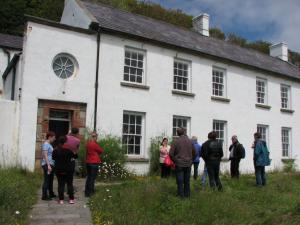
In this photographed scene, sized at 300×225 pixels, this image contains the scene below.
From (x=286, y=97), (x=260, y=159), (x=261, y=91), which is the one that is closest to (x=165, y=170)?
(x=260, y=159)

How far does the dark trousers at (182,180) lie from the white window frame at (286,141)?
14868 mm

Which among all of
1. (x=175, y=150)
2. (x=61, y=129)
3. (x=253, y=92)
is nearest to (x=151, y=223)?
(x=175, y=150)

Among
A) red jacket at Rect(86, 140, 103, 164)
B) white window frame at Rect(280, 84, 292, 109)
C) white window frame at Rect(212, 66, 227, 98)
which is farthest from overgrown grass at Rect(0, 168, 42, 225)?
white window frame at Rect(280, 84, 292, 109)

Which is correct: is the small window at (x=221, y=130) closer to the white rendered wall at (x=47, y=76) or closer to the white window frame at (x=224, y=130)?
the white window frame at (x=224, y=130)

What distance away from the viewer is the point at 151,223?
7855 millimetres

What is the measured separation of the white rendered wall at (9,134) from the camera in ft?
43.4

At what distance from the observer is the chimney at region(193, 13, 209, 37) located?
957 inches

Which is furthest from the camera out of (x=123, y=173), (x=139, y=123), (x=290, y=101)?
(x=290, y=101)

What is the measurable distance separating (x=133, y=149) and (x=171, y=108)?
110 inches

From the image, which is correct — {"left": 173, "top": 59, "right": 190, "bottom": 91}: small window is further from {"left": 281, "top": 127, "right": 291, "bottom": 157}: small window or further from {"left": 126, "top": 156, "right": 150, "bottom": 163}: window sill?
{"left": 281, "top": 127, "right": 291, "bottom": 157}: small window

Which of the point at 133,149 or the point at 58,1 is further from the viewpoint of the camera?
the point at 58,1

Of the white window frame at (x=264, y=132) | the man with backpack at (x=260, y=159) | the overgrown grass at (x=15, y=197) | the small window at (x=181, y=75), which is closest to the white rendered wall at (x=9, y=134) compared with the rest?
the overgrown grass at (x=15, y=197)

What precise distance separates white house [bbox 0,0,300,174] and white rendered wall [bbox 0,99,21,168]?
14 cm

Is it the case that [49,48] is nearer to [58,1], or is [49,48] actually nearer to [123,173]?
[123,173]
